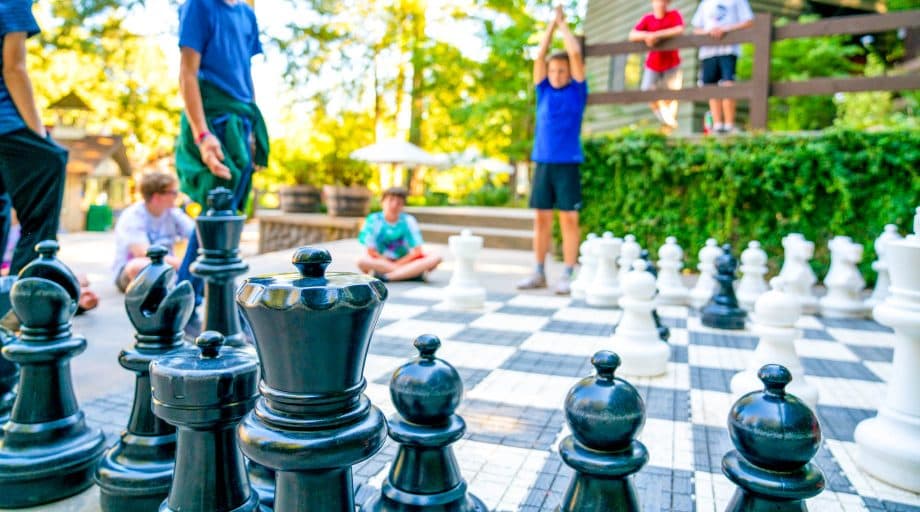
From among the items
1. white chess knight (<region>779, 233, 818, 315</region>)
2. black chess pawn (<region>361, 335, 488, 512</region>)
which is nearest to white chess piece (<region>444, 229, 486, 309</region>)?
white chess knight (<region>779, 233, 818, 315</region>)

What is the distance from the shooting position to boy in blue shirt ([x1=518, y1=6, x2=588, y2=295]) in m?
4.30

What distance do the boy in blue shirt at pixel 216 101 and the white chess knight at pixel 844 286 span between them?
10.7ft

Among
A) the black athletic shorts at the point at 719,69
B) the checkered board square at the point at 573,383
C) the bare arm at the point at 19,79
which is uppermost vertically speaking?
the black athletic shorts at the point at 719,69

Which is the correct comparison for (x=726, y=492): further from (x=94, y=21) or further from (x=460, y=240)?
(x=94, y=21)

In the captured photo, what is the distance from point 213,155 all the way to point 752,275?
2931 mm

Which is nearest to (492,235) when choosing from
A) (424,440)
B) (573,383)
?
(573,383)

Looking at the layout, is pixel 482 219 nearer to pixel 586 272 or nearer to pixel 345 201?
pixel 345 201

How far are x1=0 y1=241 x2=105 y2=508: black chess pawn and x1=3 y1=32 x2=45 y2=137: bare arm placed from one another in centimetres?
99

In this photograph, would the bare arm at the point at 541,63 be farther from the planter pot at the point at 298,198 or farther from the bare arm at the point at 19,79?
the planter pot at the point at 298,198

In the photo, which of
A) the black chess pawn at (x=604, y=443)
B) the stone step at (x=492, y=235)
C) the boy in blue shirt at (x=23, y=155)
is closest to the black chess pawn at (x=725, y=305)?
the black chess pawn at (x=604, y=443)

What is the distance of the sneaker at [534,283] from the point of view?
444 cm

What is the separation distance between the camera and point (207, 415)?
39.4 inches

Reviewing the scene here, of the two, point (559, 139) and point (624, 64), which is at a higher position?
point (624, 64)

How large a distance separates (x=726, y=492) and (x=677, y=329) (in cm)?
189
